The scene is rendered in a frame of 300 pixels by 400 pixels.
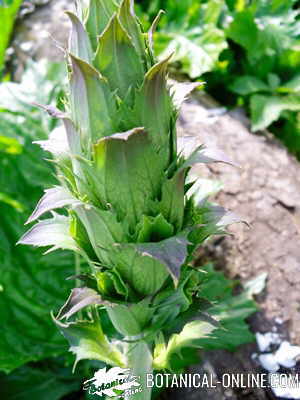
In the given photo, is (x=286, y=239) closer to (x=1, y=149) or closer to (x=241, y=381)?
(x=241, y=381)

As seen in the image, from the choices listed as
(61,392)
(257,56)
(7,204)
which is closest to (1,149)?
(7,204)

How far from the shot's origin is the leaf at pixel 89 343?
1343 mm

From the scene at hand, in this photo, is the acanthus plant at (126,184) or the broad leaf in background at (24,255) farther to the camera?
the broad leaf in background at (24,255)

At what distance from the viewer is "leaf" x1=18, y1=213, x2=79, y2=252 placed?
46.1 inches

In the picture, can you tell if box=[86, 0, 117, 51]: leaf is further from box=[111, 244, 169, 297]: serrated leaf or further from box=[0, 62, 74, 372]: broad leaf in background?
box=[0, 62, 74, 372]: broad leaf in background

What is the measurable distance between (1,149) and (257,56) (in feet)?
6.33

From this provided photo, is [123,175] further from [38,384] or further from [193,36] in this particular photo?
[193,36]

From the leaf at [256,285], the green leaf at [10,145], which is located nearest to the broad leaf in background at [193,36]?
the green leaf at [10,145]

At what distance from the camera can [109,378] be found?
143cm

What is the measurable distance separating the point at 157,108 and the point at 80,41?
0.19m

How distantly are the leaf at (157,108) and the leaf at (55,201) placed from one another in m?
0.20

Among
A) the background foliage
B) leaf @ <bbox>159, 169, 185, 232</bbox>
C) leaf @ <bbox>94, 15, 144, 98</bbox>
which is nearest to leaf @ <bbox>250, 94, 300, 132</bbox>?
the background foliage

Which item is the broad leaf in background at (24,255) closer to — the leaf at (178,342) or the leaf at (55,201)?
the leaf at (178,342)

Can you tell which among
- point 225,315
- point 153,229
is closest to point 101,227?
point 153,229
